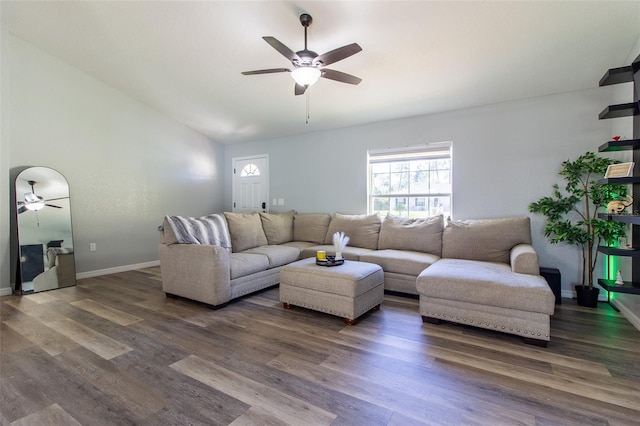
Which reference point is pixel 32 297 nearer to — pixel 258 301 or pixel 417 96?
pixel 258 301

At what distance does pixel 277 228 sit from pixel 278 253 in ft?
2.75

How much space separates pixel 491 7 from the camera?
90.6 inches

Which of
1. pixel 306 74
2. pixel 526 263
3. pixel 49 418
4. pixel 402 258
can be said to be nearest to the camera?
pixel 49 418

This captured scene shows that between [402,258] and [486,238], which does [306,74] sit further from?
[486,238]

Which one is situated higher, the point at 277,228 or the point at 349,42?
the point at 349,42

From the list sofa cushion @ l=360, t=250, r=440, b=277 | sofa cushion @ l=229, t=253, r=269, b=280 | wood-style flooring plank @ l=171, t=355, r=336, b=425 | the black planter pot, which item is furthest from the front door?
the black planter pot

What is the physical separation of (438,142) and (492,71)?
1.12 metres

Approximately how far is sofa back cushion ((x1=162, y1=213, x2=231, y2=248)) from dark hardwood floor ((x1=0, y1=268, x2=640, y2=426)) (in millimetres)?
805

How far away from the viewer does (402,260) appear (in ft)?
11.1

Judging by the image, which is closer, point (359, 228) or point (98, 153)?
point (359, 228)

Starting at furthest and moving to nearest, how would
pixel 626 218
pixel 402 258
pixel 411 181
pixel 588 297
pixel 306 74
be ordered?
pixel 411 181 → pixel 402 258 → pixel 588 297 → pixel 306 74 → pixel 626 218

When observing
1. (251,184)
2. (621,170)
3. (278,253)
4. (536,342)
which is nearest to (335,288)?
(278,253)

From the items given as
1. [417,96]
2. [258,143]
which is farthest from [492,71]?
[258,143]

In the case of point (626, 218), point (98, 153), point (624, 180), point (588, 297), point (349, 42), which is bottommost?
point (588, 297)
